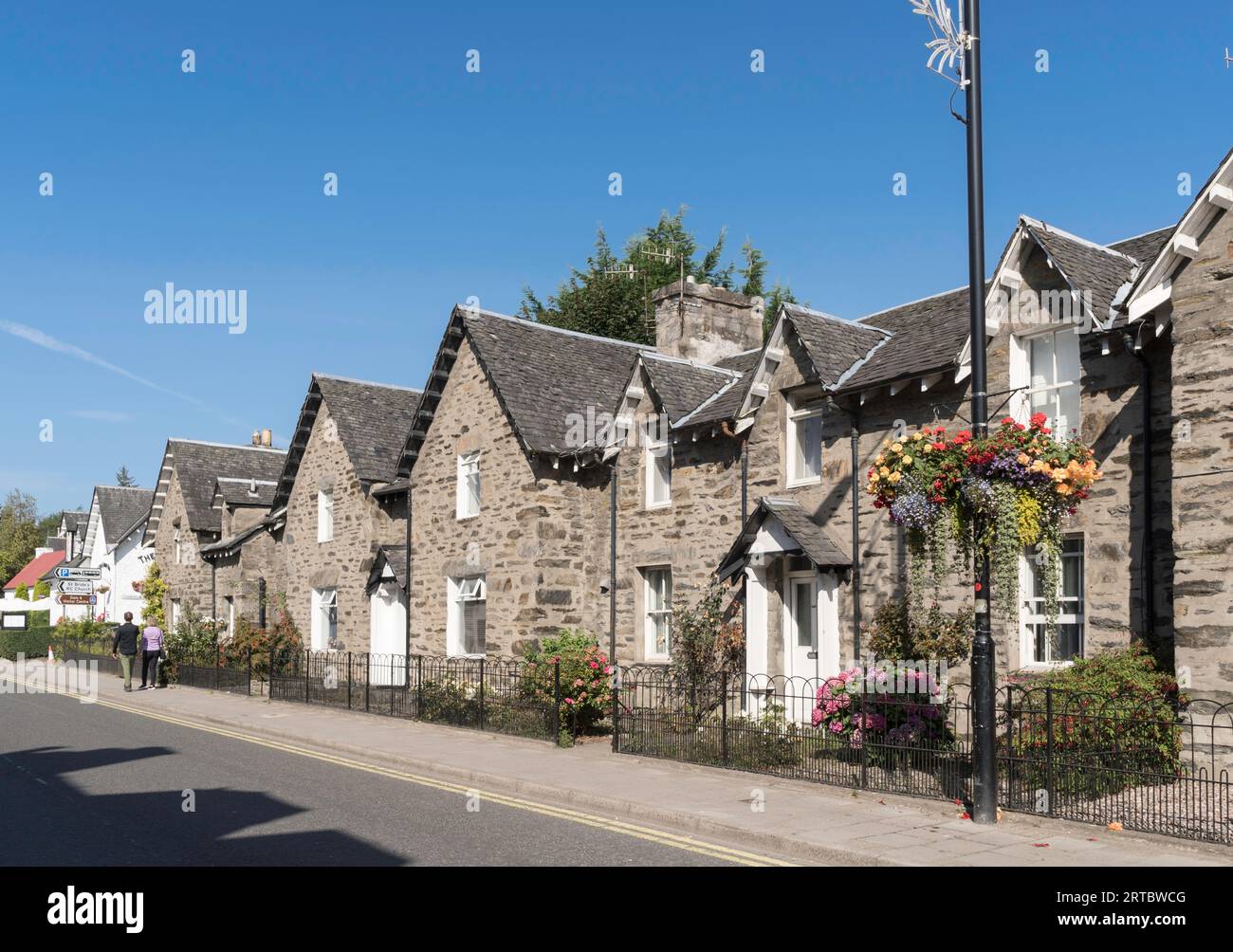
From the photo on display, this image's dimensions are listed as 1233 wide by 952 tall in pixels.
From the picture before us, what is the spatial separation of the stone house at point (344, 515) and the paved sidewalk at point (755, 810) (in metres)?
8.24

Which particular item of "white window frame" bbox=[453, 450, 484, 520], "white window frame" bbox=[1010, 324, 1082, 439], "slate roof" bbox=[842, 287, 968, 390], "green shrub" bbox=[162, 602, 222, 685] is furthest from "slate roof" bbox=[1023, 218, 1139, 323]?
"green shrub" bbox=[162, 602, 222, 685]

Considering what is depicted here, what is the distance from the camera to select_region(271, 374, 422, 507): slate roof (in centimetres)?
2898

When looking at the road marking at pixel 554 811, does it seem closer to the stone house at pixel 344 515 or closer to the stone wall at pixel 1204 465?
the stone wall at pixel 1204 465

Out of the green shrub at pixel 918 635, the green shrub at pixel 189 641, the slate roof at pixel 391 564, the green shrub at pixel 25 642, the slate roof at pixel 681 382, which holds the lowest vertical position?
the green shrub at pixel 25 642

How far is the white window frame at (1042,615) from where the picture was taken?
14.5 m

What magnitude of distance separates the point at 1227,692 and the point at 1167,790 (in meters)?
1.23

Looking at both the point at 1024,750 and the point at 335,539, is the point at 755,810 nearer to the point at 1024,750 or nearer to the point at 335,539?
the point at 1024,750

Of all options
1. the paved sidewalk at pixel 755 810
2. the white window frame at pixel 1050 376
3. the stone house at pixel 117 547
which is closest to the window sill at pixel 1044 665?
the white window frame at pixel 1050 376

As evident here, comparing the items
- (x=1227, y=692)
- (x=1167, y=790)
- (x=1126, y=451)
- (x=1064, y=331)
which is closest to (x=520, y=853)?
(x=1167, y=790)

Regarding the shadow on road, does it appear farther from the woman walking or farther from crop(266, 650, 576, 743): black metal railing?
the woman walking

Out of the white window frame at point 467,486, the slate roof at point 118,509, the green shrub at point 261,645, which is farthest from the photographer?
the slate roof at point 118,509

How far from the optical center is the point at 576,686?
1789 centimetres

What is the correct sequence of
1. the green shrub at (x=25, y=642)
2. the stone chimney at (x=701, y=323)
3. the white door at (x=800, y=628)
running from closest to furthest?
the white door at (x=800, y=628), the stone chimney at (x=701, y=323), the green shrub at (x=25, y=642)

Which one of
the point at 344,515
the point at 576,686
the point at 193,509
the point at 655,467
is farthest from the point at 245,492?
the point at 576,686
